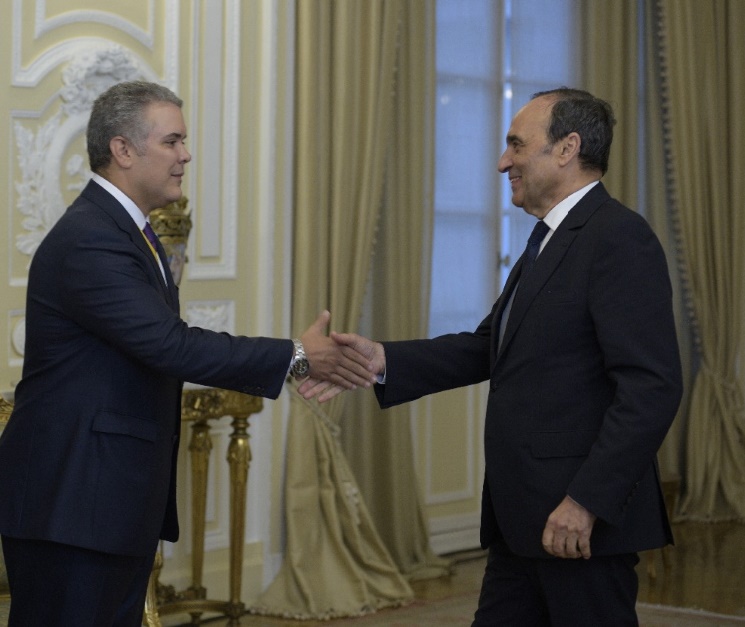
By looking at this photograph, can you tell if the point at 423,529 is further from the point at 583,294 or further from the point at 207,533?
the point at 583,294

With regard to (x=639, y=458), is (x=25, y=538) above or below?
below

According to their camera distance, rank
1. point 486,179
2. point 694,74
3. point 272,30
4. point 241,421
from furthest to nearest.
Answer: point 694,74 → point 486,179 → point 272,30 → point 241,421

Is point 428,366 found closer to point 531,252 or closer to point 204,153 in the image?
point 531,252

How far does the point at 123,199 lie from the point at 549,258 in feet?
2.97

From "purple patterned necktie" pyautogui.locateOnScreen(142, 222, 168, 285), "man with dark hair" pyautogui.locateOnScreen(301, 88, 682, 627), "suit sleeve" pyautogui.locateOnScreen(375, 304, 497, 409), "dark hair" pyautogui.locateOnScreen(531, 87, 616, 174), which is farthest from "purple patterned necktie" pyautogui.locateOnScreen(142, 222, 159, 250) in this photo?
"dark hair" pyautogui.locateOnScreen(531, 87, 616, 174)

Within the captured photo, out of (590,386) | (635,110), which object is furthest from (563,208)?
(635,110)

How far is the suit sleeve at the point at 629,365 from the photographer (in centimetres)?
229

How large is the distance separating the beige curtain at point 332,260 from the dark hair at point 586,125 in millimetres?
2273

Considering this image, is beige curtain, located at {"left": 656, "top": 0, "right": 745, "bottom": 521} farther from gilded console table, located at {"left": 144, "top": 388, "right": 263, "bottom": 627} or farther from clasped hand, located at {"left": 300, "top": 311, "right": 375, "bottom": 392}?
clasped hand, located at {"left": 300, "top": 311, "right": 375, "bottom": 392}

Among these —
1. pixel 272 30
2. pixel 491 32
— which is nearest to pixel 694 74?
pixel 491 32

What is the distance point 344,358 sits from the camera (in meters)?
2.95

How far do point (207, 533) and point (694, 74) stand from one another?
3.83 meters

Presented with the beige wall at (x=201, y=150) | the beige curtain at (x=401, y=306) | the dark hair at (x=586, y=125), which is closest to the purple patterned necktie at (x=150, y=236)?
the dark hair at (x=586, y=125)

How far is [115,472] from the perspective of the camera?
236 centimetres
